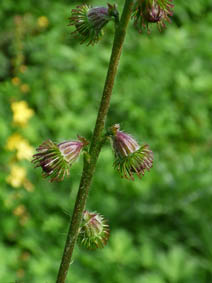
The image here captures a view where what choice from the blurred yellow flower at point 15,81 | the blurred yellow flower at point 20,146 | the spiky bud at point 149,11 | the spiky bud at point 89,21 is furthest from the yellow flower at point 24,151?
the spiky bud at point 149,11

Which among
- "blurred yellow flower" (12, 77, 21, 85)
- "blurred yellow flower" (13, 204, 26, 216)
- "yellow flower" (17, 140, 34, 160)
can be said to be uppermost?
"blurred yellow flower" (12, 77, 21, 85)

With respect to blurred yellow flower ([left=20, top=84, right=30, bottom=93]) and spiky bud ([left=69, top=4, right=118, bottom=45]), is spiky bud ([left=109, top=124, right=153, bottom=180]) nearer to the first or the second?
spiky bud ([left=69, top=4, right=118, bottom=45])

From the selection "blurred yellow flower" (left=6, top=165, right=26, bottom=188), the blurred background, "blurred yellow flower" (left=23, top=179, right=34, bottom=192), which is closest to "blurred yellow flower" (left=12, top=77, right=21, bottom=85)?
the blurred background

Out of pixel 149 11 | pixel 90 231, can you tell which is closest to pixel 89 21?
pixel 149 11

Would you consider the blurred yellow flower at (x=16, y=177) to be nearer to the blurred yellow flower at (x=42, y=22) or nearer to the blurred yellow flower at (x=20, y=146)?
the blurred yellow flower at (x=20, y=146)

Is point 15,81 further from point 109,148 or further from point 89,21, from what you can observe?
point 89,21

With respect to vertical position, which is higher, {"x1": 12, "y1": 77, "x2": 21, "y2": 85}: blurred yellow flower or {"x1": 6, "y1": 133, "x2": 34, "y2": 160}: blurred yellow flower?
{"x1": 12, "y1": 77, "x2": 21, "y2": 85}: blurred yellow flower

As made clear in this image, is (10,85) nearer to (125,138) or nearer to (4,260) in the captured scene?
(4,260)
